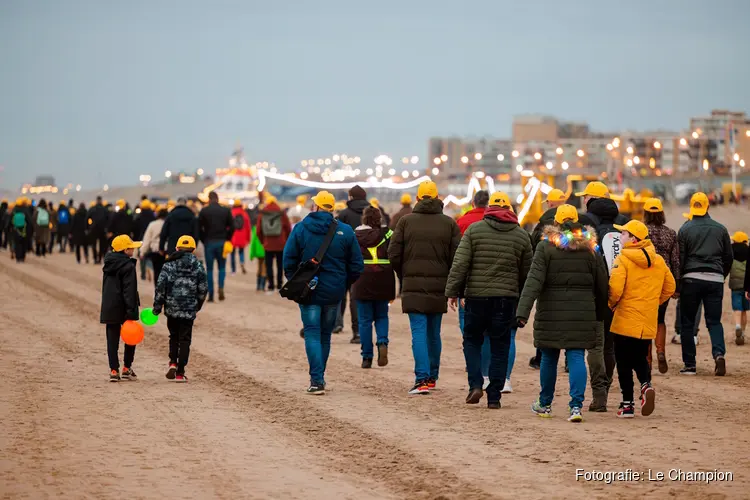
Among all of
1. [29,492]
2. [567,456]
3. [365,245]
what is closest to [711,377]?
[365,245]

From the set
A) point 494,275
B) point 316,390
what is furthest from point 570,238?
point 316,390

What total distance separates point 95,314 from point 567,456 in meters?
12.9

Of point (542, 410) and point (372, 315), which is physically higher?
point (372, 315)

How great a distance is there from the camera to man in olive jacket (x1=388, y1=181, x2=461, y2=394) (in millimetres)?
12234

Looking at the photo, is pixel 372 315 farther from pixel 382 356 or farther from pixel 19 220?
pixel 19 220

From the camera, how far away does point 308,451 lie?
9.45 m

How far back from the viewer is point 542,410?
1100 centimetres

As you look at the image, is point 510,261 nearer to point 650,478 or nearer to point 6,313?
point 650,478

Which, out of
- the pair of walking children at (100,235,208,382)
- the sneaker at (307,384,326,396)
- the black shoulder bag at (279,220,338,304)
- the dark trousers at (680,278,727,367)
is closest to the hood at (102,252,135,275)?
the pair of walking children at (100,235,208,382)

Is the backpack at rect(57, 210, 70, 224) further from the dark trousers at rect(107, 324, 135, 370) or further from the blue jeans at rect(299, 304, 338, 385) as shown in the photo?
the blue jeans at rect(299, 304, 338, 385)

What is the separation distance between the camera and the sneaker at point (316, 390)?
12.2 m

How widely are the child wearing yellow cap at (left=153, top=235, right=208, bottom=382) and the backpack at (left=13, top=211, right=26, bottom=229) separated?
24.2 metres

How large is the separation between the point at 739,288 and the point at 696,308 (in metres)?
3.25

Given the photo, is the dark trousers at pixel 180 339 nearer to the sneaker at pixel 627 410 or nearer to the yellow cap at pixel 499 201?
the yellow cap at pixel 499 201
